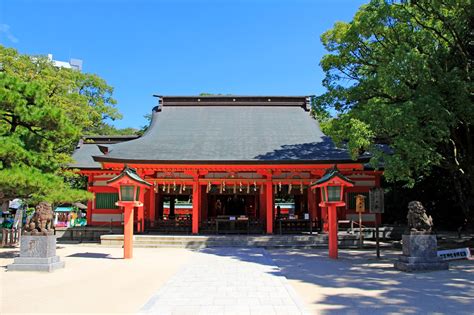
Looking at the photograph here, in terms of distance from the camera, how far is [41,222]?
9953 millimetres

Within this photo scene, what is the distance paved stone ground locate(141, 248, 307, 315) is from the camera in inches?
233

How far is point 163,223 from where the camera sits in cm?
1747

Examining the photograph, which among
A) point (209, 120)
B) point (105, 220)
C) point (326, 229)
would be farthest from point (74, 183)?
point (326, 229)

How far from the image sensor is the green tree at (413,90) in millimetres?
11273

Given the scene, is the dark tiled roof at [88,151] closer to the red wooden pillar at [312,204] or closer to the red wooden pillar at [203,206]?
the red wooden pillar at [203,206]

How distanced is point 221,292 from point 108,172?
44.4 feet

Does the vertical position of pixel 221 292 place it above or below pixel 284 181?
below

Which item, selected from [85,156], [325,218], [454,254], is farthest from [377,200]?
[85,156]

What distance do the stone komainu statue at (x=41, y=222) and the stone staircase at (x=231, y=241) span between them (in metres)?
5.49

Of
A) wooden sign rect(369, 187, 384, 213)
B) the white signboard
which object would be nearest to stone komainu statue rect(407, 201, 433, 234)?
the white signboard

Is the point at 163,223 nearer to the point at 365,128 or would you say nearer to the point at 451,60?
the point at 365,128

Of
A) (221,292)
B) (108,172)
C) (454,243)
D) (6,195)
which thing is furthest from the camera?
(108,172)

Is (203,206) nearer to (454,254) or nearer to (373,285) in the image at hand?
(454,254)

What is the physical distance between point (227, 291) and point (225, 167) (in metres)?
9.34
